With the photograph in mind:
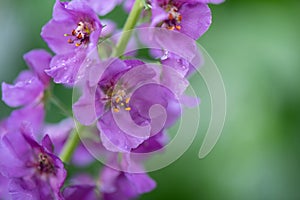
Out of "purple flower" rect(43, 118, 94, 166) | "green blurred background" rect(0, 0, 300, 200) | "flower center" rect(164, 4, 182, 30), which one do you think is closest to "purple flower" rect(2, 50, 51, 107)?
"purple flower" rect(43, 118, 94, 166)

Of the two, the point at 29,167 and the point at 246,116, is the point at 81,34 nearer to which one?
the point at 29,167

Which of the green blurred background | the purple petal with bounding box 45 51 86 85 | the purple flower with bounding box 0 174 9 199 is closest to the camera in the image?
the purple petal with bounding box 45 51 86 85

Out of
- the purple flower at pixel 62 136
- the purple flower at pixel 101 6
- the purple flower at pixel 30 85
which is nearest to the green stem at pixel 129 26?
the purple flower at pixel 101 6

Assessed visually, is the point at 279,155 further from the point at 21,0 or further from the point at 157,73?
the point at 21,0

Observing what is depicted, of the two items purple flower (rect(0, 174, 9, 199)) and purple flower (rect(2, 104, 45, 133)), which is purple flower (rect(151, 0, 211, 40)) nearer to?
purple flower (rect(2, 104, 45, 133))

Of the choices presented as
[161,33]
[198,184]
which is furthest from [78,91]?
[198,184]

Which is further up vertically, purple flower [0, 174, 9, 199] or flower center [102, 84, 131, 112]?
flower center [102, 84, 131, 112]

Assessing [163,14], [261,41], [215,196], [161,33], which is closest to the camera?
[163,14]
